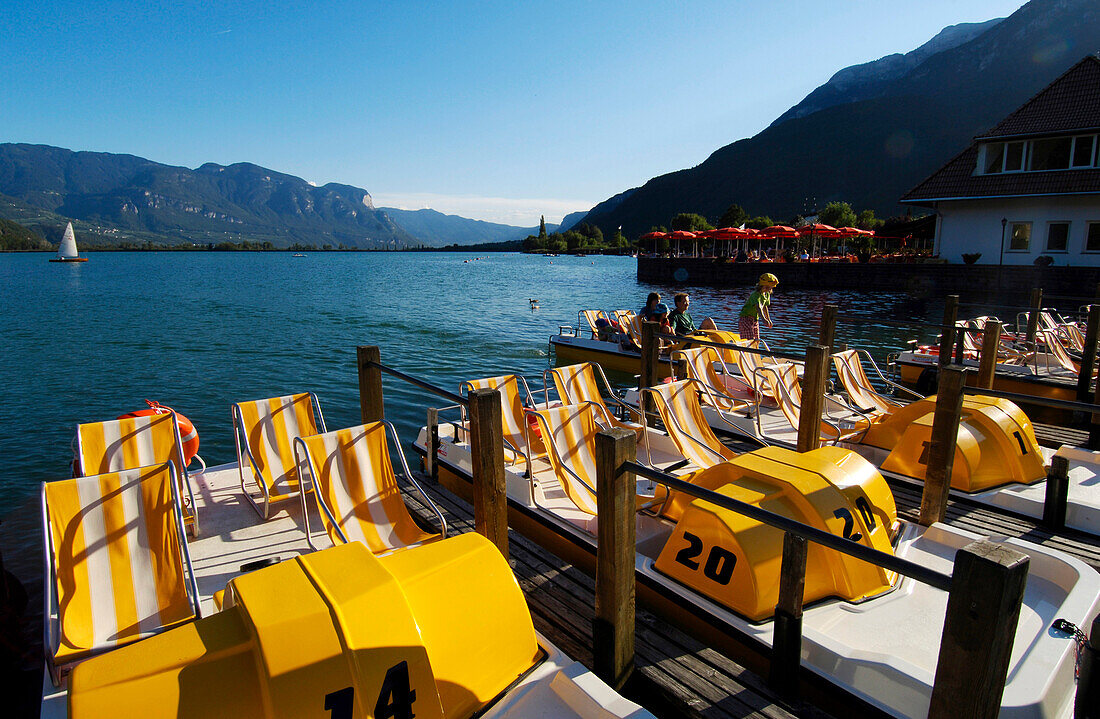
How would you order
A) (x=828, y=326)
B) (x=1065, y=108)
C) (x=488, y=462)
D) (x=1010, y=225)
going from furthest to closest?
(x=1010, y=225) < (x=1065, y=108) < (x=828, y=326) < (x=488, y=462)

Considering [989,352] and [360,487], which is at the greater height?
[989,352]

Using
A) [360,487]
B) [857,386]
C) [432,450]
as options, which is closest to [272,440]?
[432,450]

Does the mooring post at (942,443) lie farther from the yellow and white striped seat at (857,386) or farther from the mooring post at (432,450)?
the mooring post at (432,450)

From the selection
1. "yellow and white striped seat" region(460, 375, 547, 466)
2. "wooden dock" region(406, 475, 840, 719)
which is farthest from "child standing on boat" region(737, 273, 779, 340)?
"wooden dock" region(406, 475, 840, 719)

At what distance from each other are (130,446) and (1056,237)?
40.4m

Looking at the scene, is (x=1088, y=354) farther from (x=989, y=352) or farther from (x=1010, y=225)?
(x=1010, y=225)

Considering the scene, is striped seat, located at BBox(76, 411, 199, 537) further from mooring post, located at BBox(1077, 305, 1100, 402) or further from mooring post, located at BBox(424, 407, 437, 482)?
mooring post, located at BBox(1077, 305, 1100, 402)

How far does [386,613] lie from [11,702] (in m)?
3.60

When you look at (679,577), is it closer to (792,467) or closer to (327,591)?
(792,467)

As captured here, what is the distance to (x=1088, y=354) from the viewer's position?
9.81 meters

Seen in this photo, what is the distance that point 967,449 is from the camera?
6.21m

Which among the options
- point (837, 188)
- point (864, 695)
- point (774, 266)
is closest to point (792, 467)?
point (864, 695)

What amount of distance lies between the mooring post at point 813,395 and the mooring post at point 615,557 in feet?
12.0

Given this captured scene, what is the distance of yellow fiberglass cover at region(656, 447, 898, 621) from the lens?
3.88 metres
